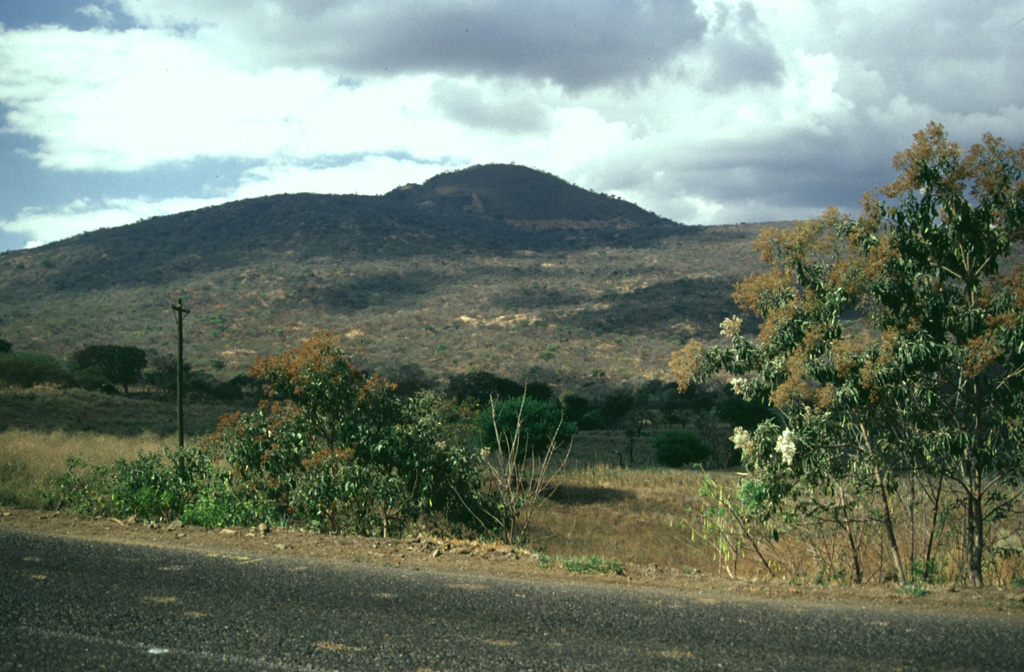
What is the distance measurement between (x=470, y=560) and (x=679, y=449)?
104ft

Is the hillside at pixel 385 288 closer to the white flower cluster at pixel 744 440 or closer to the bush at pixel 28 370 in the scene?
the bush at pixel 28 370

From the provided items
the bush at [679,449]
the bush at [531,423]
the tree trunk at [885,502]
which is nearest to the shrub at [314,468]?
the tree trunk at [885,502]

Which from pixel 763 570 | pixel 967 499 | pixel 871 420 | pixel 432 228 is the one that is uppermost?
pixel 432 228

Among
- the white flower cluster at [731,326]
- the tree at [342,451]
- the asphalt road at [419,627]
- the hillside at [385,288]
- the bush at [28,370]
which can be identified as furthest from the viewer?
the hillside at [385,288]

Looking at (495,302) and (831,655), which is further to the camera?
(495,302)

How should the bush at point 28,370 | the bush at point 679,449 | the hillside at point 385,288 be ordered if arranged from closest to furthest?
the bush at point 679,449, the bush at point 28,370, the hillside at point 385,288

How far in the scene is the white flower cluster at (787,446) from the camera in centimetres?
821

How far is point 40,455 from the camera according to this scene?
19.5m

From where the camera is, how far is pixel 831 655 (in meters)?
4.61

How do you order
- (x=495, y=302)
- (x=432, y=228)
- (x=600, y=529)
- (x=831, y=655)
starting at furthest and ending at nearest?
(x=432, y=228) → (x=495, y=302) → (x=600, y=529) → (x=831, y=655)

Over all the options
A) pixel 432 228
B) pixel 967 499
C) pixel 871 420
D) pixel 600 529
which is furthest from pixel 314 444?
pixel 432 228

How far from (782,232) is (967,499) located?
3.95 metres

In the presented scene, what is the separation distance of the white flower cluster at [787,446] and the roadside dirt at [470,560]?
1.47 m

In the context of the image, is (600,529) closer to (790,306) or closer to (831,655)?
(790,306)
